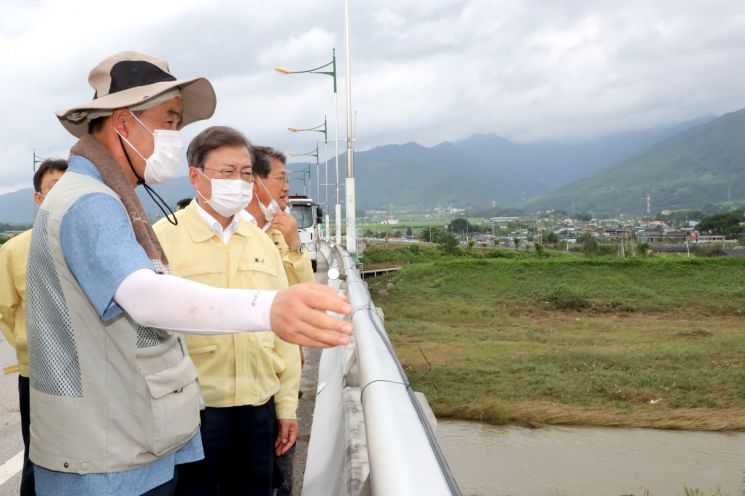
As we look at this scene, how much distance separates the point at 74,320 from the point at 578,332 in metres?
18.7

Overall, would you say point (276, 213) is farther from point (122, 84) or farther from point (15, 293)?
point (122, 84)

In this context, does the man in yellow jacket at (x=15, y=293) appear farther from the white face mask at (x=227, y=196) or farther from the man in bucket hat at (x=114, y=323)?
the man in bucket hat at (x=114, y=323)

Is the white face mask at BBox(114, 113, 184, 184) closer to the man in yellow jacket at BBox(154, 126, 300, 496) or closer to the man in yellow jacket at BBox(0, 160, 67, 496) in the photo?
the man in yellow jacket at BBox(154, 126, 300, 496)

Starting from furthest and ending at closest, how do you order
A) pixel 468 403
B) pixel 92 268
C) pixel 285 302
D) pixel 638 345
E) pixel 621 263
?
pixel 621 263
pixel 638 345
pixel 468 403
pixel 92 268
pixel 285 302

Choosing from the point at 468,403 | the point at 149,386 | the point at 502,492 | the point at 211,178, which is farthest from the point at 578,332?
the point at 149,386

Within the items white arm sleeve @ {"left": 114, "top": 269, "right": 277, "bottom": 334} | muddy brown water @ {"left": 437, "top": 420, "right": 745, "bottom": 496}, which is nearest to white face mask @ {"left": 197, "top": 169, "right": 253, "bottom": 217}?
white arm sleeve @ {"left": 114, "top": 269, "right": 277, "bottom": 334}

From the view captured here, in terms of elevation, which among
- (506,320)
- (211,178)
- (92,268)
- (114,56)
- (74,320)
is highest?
(114,56)

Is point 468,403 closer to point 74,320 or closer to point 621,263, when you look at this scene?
point 74,320

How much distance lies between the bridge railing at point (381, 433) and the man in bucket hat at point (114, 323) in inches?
14.1

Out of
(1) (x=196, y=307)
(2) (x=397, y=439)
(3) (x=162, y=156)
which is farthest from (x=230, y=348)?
(1) (x=196, y=307)

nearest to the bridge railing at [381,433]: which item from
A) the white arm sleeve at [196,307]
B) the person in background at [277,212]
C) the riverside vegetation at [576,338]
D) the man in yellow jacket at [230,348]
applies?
the man in yellow jacket at [230,348]

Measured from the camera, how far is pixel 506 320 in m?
21.5

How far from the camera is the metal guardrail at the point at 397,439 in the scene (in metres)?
1.42

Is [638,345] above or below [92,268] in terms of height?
below
